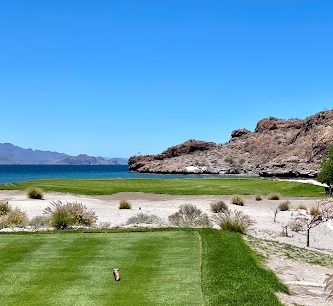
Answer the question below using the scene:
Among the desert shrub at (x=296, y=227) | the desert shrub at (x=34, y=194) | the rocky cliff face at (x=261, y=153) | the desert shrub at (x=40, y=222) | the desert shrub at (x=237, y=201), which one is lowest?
the desert shrub at (x=296, y=227)

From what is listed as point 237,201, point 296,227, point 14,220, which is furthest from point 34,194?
point 296,227

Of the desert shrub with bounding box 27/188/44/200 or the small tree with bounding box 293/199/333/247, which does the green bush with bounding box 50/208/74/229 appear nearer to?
the small tree with bounding box 293/199/333/247

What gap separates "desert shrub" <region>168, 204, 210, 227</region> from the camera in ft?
66.4

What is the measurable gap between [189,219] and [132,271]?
10715mm

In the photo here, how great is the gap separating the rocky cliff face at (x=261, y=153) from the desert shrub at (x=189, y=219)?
89173mm

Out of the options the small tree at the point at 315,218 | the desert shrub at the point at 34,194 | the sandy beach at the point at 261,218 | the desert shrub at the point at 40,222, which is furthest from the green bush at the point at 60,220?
the desert shrub at the point at 34,194

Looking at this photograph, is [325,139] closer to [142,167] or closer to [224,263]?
[142,167]

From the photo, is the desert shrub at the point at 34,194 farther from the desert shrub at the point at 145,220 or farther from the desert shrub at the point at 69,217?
the desert shrub at the point at 145,220

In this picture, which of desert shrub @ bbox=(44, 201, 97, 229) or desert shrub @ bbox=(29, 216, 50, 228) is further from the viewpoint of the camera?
desert shrub @ bbox=(29, 216, 50, 228)

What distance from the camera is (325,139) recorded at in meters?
134

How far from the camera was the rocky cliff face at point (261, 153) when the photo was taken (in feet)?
433

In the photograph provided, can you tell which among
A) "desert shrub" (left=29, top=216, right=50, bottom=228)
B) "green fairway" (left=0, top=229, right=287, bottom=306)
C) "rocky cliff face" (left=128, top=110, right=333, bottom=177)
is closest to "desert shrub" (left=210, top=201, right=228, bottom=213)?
"desert shrub" (left=29, top=216, right=50, bottom=228)

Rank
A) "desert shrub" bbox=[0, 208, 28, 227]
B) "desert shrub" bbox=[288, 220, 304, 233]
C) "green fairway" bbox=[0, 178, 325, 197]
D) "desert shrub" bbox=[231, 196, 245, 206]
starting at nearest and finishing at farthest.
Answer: "desert shrub" bbox=[0, 208, 28, 227], "desert shrub" bbox=[288, 220, 304, 233], "desert shrub" bbox=[231, 196, 245, 206], "green fairway" bbox=[0, 178, 325, 197]

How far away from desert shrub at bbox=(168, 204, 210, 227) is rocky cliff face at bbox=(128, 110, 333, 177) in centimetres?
8917
